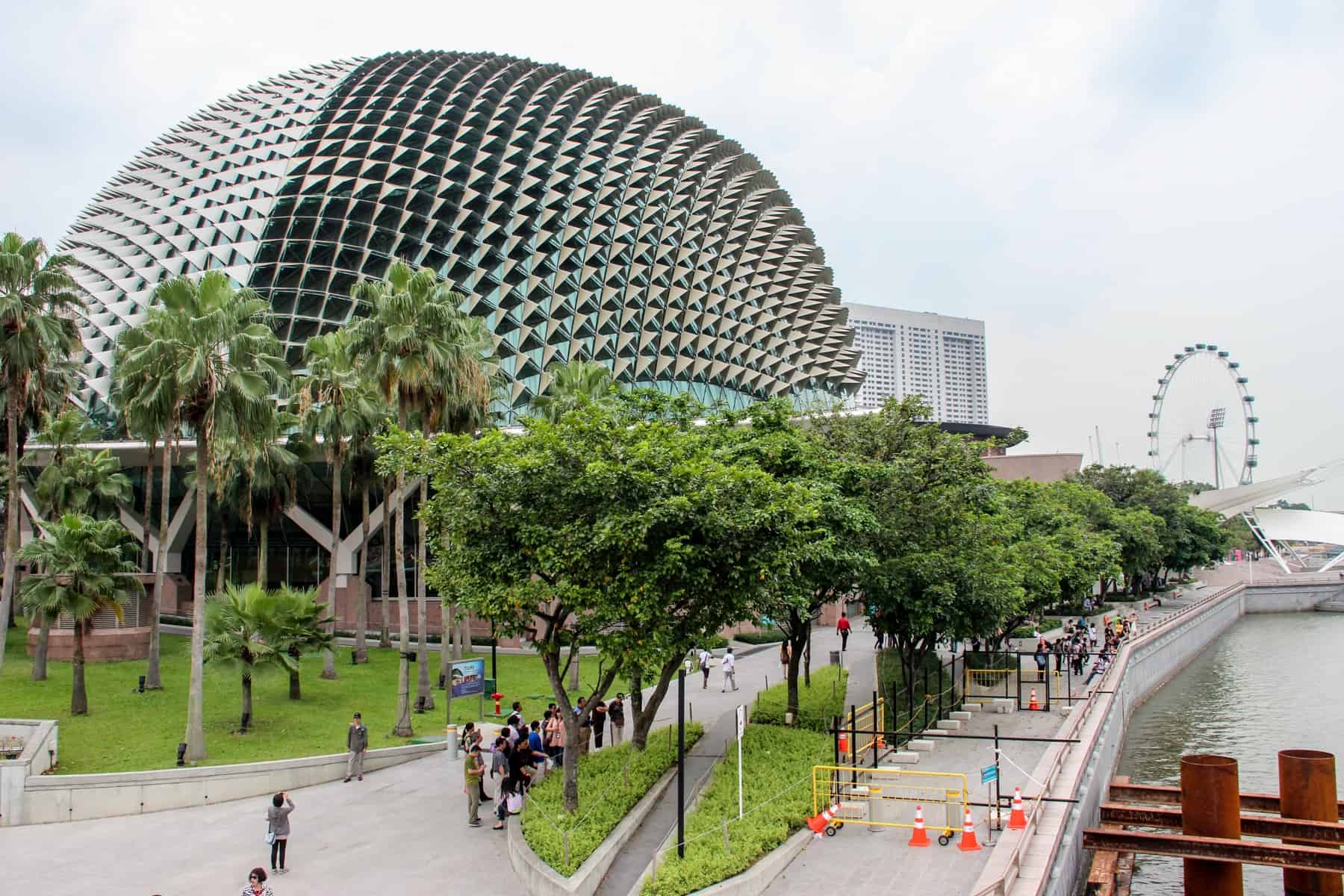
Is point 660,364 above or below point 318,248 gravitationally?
below

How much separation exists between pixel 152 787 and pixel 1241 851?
70.5 feet

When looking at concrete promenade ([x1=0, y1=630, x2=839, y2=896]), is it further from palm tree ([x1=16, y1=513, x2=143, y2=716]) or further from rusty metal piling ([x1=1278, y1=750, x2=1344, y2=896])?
rusty metal piling ([x1=1278, y1=750, x2=1344, y2=896])

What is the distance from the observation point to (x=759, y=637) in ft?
162

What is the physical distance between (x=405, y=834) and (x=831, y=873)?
8.56 metres

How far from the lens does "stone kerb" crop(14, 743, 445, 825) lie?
20.5 metres

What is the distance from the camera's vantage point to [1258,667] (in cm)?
5325

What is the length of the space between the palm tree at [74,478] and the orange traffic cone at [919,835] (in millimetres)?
38150

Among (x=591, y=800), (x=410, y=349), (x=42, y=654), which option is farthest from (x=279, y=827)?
(x=42, y=654)

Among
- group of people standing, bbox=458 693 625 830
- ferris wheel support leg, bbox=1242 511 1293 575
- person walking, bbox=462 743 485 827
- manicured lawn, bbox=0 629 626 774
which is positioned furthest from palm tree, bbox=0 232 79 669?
ferris wheel support leg, bbox=1242 511 1293 575

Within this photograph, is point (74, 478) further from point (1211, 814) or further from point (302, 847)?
point (1211, 814)

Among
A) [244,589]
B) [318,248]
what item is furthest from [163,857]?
[318,248]

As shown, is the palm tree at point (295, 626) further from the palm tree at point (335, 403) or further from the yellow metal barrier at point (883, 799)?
the yellow metal barrier at point (883, 799)

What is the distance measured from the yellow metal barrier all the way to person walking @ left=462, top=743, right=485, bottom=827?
263 inches

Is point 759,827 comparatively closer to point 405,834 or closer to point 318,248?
point 405,834
